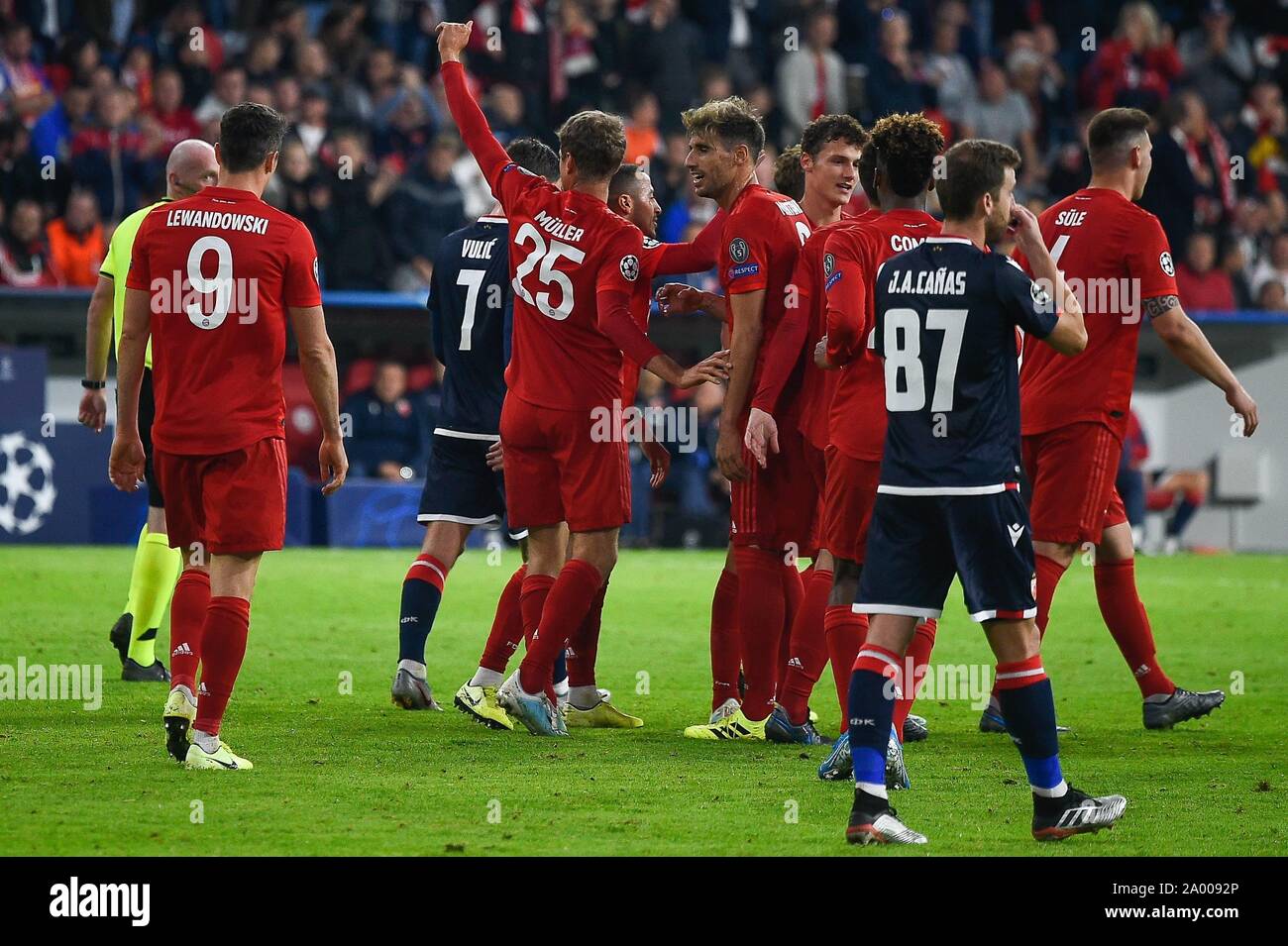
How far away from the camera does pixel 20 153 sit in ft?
55.5

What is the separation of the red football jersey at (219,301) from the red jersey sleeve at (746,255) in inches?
57.8

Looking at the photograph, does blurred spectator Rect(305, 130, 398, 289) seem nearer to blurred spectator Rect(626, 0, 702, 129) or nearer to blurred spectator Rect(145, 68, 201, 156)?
blurred spectator Rect(145, 68, 201, 156)

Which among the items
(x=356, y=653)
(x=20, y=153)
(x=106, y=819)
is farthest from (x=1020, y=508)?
(x=20, y=153)

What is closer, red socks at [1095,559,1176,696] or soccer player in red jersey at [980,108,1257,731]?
soccer player in red jersey at [980,108,1257,731]

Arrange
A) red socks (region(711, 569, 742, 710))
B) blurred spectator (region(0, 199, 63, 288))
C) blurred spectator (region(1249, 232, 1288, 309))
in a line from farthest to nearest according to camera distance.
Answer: blurred spectator (region(1249, 232, 1288, 309)) < blurred spectator (region(0, 199, 63, 288)) < red socks (region(711, 569, 742, 710))

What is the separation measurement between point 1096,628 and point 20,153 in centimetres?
1063

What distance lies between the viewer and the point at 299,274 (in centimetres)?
616

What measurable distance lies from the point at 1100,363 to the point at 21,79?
13455 mm

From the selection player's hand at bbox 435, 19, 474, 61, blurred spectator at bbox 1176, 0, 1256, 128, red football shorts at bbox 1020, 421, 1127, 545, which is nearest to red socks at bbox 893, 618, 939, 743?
red football shorts at bbox 1020, 421, 1127, 545

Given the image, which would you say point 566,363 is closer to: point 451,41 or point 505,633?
point 505,633

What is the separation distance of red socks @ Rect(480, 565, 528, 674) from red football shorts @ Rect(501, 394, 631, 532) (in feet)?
1.89

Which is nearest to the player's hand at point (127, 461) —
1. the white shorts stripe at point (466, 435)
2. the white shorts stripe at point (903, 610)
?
the white shorts stripe at point (466, 435)

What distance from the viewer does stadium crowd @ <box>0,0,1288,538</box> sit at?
1717cm

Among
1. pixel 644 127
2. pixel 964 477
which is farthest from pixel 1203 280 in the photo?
pixel 964 477
